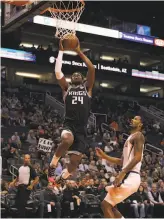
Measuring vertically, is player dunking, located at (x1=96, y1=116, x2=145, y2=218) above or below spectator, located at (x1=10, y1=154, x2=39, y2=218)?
above

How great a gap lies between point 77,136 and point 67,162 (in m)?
5.92

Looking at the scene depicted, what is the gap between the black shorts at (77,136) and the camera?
7047 millimetres

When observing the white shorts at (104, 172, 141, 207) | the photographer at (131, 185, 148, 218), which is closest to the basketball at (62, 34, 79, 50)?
the white shorts at (104, 172, 141, 207)

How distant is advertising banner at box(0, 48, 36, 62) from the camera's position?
23.0 meters

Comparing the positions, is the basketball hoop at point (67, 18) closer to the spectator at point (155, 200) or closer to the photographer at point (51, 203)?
the photographer at point (51, 203)

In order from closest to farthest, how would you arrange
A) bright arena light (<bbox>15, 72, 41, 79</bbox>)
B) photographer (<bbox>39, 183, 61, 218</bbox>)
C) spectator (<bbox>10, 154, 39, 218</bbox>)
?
1. spectator (<bbox>10, 154, 39, 218</bbox>)
2. photographer (<bbox>39, 183, 61, 218</bbox>)
3. bright arena light (<bbox>15, 72, 41, 79</bbox>)

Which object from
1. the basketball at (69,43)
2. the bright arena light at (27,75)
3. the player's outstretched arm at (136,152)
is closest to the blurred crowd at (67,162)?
the player's outstretched arm at (136,152)

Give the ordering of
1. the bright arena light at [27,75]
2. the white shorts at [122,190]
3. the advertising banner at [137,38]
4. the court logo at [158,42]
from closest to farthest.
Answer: the white shorts at [122,190], the advertising banner at [137,38], the court logo at [158,42], the bright arena light at [27,75]

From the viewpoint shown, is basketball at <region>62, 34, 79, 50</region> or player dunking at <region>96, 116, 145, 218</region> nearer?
basketball at <region>62, 34, 79, 50</region>

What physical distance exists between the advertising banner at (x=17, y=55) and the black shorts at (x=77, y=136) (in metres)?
16.3

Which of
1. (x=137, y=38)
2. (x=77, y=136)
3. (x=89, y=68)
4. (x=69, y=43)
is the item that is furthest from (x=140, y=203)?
(x=137, y=38)

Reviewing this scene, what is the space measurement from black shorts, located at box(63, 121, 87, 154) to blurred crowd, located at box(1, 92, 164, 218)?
5.93 ft

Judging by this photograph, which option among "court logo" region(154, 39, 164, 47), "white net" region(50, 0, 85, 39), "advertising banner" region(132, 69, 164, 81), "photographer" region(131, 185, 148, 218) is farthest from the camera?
"court logo" region(154, 39, 164, 47)

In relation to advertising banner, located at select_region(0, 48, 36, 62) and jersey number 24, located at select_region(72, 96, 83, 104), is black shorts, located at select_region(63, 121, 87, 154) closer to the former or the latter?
jersey number 24, located at select_region(72, 96, 83, 104)
